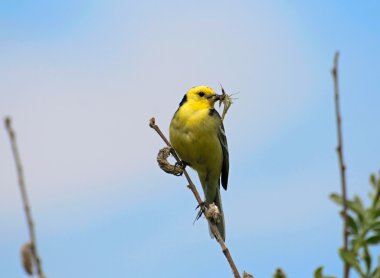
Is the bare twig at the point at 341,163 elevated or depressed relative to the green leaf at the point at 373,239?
elevated

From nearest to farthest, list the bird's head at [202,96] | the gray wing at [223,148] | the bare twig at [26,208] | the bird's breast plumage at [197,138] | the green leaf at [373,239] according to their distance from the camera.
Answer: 1. the bare twig at [26,208]
2. the green leaf at [373,239]
3. the bird's breast plumage at [197,138]
4. the gray wing at [223,148]
5. the bird's head at [202,96]

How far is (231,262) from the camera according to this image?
250 centimetres

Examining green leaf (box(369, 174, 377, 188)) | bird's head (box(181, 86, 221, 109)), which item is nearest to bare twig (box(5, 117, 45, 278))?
green leaf (box(369, 174, 377, 188))

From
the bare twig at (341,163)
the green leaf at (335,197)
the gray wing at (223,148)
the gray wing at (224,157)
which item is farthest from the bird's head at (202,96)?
the bare twig at (341,163)

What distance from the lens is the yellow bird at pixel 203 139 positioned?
9.13m

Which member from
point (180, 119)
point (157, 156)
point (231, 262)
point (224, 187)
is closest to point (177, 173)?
point (157, 156)

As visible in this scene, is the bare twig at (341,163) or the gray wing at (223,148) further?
the gray wing at (223,148)

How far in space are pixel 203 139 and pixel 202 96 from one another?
1.09 m

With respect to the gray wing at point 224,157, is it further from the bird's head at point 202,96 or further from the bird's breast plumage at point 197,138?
the bird's head at point 202,96

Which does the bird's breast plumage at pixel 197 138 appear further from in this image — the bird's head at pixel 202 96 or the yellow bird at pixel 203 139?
the bird's head at pixel 202 96

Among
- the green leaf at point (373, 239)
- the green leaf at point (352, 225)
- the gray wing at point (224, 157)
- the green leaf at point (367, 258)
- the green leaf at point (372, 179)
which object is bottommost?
the green leaf at point (367, 258)

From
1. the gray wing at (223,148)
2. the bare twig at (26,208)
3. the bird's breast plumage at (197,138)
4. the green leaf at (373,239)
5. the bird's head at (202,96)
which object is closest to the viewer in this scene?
the bare twig at (26,208)

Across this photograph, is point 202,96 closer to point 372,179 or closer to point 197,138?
point 197,138

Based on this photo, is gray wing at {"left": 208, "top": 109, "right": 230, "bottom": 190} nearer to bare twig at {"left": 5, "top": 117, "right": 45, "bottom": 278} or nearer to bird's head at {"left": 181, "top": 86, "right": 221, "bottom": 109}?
bird's head at {"left": 181, "top": 86, "right": 221, "bottom": 109}
